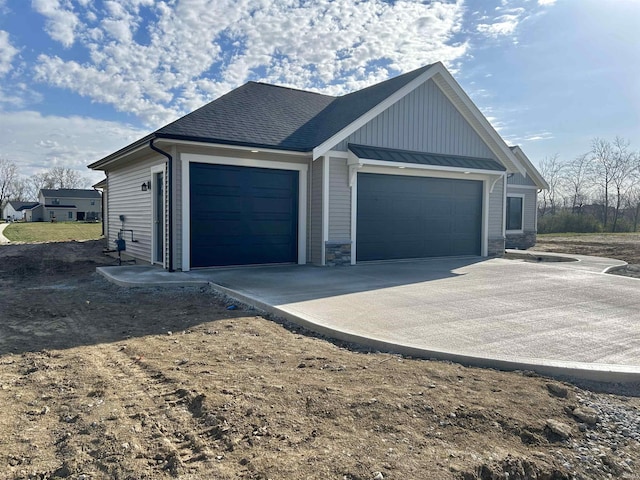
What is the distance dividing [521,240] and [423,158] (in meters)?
11.6

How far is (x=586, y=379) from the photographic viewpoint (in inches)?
164

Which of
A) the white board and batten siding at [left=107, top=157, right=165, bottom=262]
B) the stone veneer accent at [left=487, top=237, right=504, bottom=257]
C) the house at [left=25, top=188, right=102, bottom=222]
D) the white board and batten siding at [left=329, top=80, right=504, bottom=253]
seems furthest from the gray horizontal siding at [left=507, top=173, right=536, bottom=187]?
the house at [left=25, top=188, right=102, bottom=222]

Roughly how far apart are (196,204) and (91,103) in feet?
44.8

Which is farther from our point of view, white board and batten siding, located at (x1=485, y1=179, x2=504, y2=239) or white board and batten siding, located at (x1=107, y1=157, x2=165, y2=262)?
white board and batten siding, located at (x1=485, y1=179, x2=504, y2=239)

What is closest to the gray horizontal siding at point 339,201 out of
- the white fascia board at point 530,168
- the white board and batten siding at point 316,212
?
the white board and batten siding at point 316,212

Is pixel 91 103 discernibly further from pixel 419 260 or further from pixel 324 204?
pixel 419 260

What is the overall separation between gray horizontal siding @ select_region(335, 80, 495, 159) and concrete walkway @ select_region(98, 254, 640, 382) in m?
3.62

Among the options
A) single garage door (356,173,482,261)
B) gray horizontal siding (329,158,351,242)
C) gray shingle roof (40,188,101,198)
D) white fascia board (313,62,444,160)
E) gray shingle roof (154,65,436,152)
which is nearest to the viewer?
gray shingle roof (154,65,436,152)

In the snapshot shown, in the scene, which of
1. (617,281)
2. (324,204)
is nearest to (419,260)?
(324,204)

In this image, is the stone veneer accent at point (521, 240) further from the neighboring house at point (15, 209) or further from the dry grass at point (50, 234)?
the neighboring house at point (15, 209)

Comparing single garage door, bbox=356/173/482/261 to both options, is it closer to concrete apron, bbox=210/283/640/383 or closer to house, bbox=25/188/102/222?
concrete apron, bbox=210/283/640/383

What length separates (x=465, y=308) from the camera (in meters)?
6.88

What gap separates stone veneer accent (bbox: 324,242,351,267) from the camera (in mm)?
Answer: 11633

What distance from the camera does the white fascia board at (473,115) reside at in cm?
1320
